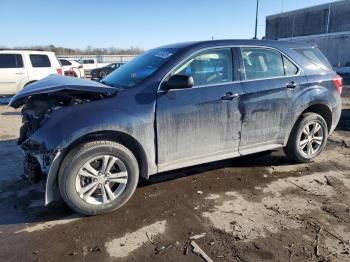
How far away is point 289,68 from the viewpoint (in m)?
4.93

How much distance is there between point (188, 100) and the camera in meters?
4.06

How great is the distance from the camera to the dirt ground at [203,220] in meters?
3.14

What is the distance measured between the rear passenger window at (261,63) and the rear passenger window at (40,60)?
9.64 m

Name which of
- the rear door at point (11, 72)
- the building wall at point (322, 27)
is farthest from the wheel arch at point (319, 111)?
the building wall at point (322, 27)

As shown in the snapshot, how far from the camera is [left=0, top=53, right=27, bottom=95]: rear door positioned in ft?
38.8

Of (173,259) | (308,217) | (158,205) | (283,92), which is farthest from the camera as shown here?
(283,92)

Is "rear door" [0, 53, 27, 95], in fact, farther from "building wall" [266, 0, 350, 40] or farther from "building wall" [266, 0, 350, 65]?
"building wall" [266, 0, 350, 40]

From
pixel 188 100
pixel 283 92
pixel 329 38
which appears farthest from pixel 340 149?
→ pixel 329 38

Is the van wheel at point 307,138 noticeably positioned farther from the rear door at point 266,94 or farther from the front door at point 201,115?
the front door at point 201,115

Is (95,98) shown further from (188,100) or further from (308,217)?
(308,217)

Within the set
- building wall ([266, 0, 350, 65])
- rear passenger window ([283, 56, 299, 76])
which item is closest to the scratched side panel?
rear passenger window ([283, 56, 299, 76])

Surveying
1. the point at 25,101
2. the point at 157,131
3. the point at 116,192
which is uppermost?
the point at 25,101

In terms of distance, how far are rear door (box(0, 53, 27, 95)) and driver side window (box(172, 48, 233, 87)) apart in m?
9.58

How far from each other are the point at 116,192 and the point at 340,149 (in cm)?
430
